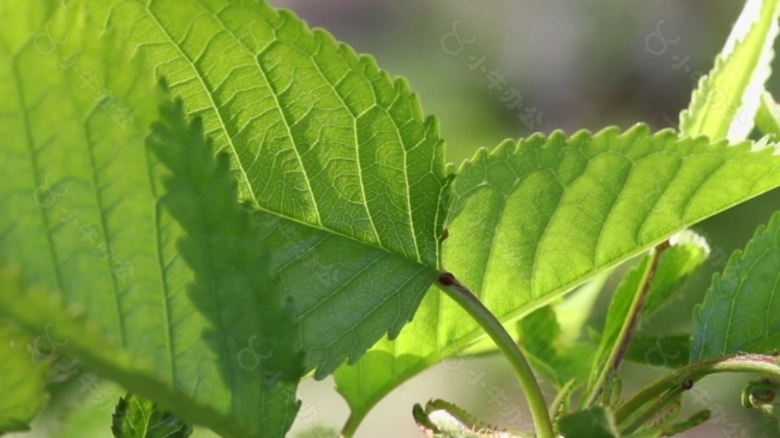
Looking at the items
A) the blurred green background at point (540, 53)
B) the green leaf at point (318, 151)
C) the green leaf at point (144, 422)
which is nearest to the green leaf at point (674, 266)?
the green leaf at point (318, 151)

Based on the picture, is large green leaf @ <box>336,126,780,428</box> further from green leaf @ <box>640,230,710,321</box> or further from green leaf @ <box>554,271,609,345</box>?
green leaf @ <box>554,271,609,345</box>

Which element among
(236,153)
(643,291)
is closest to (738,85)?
(643,291)

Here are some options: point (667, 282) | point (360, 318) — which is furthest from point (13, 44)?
point (667, 282)

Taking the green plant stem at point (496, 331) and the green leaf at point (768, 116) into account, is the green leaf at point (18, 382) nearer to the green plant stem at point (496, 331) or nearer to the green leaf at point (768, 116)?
the green plant stem at point (496, 331)

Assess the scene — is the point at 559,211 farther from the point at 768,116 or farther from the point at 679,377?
the point at 768,116

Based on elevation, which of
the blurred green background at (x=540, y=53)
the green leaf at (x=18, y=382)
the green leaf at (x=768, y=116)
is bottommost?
the green leaf at (x=18, y=382)

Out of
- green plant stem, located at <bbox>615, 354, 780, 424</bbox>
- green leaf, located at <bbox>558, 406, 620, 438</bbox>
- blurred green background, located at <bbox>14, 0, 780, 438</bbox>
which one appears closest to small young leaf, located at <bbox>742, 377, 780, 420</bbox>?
green plant stem, located at <bbox>615, 354, 780, 424</bbox>

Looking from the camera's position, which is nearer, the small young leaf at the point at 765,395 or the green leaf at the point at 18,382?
the green leaf at the point at 18,382
